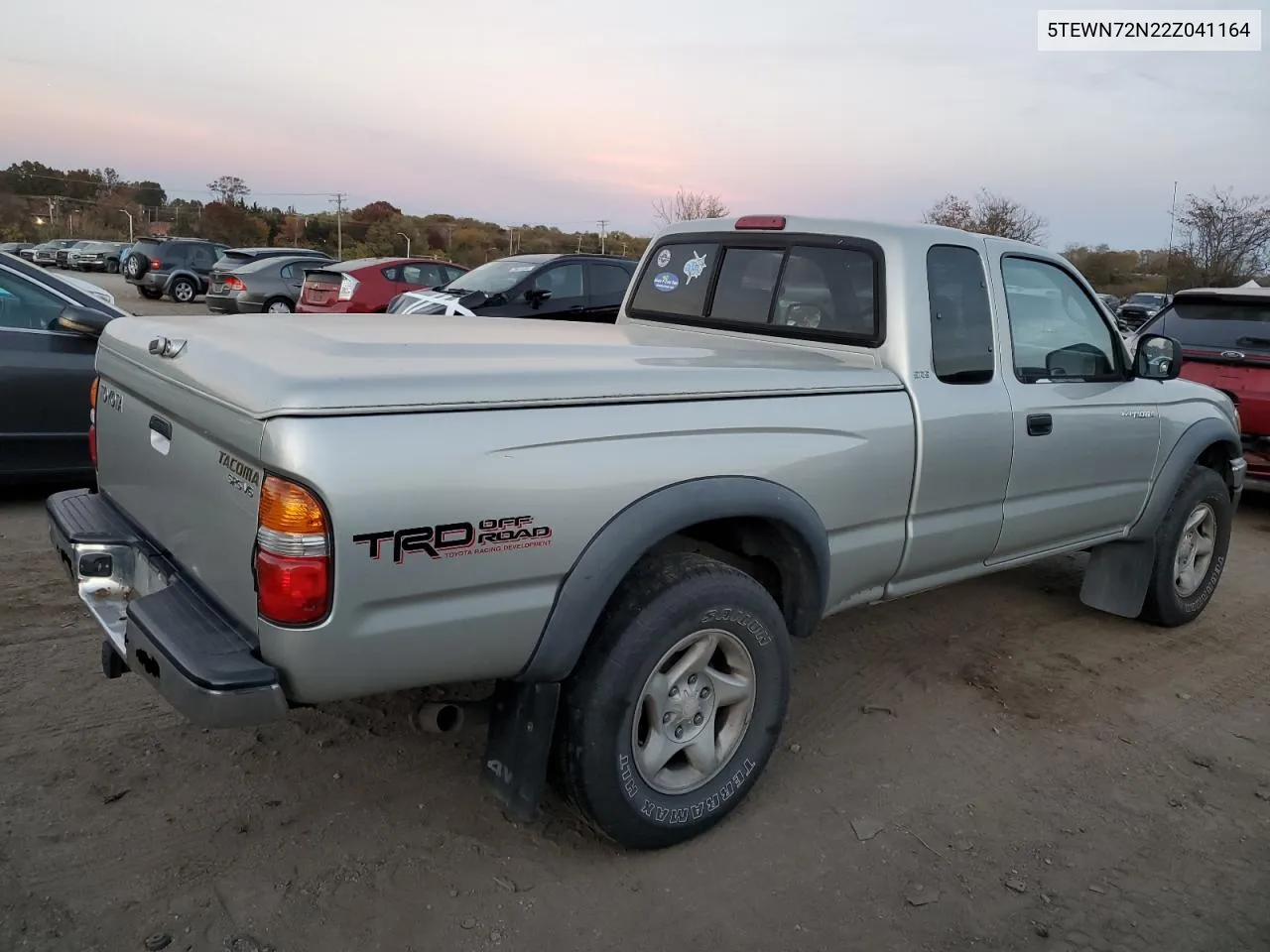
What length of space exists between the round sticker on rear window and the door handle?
1.64 metres

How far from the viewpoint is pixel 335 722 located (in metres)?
3.47

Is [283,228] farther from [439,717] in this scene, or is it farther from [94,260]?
[439,717]

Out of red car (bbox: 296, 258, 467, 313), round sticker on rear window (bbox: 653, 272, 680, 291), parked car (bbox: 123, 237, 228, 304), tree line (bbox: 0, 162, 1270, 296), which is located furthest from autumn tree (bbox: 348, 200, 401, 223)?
round sticker on rear window (bbox: 653, 272, 680, 291)

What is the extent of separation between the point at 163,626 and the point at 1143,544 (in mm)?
4404

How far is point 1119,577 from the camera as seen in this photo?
4.90 m

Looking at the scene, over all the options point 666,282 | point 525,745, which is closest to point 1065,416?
point 666,282

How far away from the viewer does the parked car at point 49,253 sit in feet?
126

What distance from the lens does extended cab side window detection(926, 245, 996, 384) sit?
140 inches

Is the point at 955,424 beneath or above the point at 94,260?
beneath

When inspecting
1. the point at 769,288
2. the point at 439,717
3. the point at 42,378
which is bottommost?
the point at 439,717

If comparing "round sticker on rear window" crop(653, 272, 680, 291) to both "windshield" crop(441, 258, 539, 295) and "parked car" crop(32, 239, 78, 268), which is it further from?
"parked car" crop(32, 239, 78, 268)

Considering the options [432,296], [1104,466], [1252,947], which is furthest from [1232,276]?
[1252,947]

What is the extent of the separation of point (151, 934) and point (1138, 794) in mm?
3141

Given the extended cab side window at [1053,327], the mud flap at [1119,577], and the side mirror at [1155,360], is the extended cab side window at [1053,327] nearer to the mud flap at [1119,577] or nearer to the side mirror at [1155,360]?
the side mirror at [1155,360]
